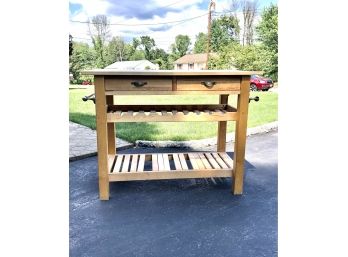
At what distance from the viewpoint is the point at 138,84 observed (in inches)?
75.7

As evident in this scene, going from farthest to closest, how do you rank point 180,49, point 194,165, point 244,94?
point 180,49
point 194,165
point 244,94

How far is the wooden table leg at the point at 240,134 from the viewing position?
2029mm

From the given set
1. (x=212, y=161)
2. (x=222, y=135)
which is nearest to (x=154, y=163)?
(x=212, y=161)

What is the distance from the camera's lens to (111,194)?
7.13ft

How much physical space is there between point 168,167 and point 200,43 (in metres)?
20.6

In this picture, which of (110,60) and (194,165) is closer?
(194,165)

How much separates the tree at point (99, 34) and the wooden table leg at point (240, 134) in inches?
680

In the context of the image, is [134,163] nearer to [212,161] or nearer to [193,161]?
[193,161]

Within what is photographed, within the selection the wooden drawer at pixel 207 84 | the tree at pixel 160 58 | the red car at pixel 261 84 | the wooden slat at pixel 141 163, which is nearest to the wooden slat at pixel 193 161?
the wooden slat at pixel 141 163

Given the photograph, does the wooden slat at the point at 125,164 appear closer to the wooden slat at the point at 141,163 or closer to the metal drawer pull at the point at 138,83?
the wooden slat at the point at 141,163

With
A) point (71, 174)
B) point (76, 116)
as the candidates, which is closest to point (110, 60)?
point (76, 116)
